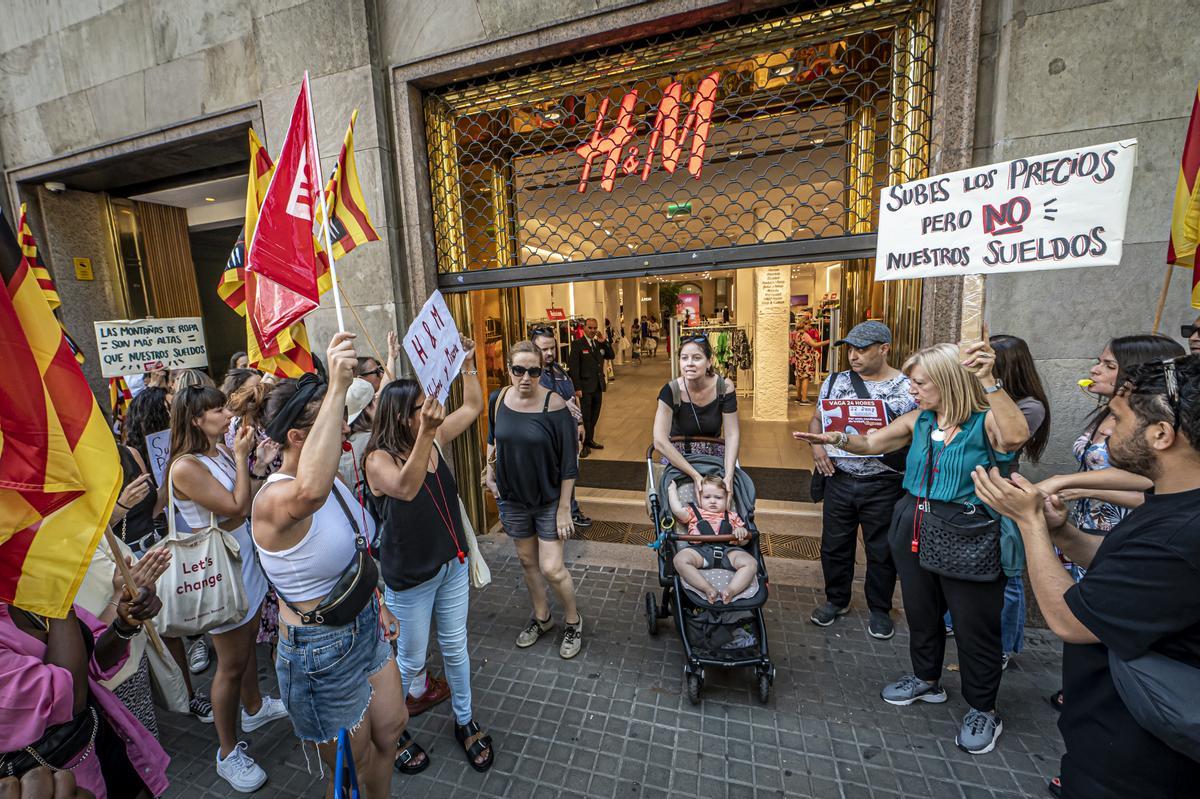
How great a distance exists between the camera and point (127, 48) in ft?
19.0

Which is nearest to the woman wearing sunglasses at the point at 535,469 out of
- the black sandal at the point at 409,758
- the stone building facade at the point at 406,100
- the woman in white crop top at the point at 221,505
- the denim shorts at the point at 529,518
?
the denim shorts at the point at 529,518

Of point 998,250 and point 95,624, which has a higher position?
point 998,250

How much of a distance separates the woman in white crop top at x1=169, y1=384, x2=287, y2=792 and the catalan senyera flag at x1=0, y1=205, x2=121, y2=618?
119cm

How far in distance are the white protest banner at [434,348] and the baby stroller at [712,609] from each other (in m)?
1.78

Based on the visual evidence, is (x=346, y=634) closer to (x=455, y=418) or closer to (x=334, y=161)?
(x=455, y=418)

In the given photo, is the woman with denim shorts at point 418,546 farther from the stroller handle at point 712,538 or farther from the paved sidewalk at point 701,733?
the stroller handle at point 712,538

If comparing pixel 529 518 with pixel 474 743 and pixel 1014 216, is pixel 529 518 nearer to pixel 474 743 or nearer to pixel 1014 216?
pixel 474 743

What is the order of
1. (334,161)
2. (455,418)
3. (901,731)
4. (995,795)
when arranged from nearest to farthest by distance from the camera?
1. (995,795)
2. (901,731)
3. (455,418)
4. (334,161)

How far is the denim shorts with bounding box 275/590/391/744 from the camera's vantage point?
2.08 meters

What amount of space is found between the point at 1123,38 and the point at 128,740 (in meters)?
6.27

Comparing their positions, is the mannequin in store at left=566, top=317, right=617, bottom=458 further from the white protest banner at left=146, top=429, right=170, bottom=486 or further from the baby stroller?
the white protest banner at left=146, top=429, right=170, bottom=486

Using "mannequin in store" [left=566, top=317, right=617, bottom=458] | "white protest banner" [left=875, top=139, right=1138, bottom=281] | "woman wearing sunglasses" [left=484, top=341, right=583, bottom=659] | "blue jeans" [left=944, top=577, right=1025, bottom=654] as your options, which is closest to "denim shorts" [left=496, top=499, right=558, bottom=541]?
"woman wearing sunglasses" [left=484, top=341, right=583, bottom=659]

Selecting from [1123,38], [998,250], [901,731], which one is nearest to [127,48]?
[998,250]

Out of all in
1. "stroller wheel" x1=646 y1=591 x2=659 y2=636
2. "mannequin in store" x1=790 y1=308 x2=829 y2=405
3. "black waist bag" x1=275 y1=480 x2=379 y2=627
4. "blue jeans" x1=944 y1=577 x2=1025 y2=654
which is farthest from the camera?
"mannequin in store" x1=790 y1=308 x2=829 y2=405
